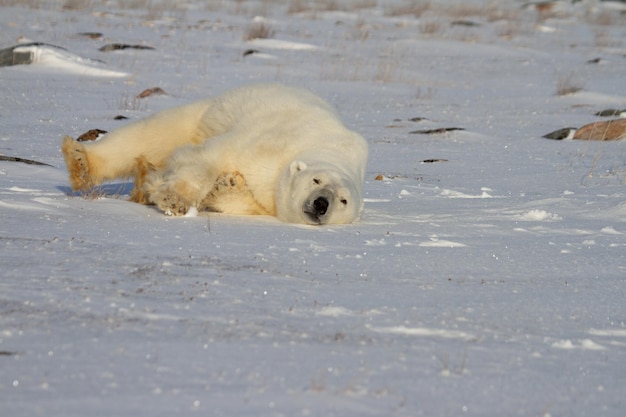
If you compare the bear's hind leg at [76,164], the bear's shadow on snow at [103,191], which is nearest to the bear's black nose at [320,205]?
the bear's shadow on snow at [103,191]

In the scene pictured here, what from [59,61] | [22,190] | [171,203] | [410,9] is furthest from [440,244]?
[410,9]

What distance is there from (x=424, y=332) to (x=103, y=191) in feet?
11.3

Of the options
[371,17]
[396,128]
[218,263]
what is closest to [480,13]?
[371,17]

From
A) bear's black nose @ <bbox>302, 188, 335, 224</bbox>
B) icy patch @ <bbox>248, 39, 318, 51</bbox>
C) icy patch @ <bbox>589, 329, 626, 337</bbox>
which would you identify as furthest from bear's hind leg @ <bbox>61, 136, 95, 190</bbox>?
icy patch @ <bbox>248, 39, 318, 51</bbox>

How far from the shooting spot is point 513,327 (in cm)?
346

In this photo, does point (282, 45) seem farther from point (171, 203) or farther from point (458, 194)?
point (171, 203)

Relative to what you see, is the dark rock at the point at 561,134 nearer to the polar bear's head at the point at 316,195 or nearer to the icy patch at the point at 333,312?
the polar bear's head at the point at 316,195

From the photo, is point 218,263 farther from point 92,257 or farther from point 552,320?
point 552,320

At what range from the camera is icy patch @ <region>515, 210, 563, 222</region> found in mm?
6051

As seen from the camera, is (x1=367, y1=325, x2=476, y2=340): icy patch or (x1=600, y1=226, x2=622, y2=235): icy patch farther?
(x1=600, y1=226, x2=622, y2=235): icy patch

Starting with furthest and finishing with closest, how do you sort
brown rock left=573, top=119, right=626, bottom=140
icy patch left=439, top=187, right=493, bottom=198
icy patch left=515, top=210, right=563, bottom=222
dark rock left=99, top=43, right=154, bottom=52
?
dark rock left=99, top=43, right=154, bottom=52
brown rock left=573, top=119, right=626, bottom=140
icy patch left=439, top=187, right=493, bottom=198
icy patch left=515, top=210, right=563, bottom=222

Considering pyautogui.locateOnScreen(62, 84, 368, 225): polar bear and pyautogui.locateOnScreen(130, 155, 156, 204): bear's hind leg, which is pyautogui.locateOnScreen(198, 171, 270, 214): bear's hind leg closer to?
pyautogui.locateOnScreen(62, 84, 368, 225): polar bear

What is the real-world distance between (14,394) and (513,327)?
1.79 metres

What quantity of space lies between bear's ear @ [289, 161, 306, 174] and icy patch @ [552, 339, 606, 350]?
2.33m
